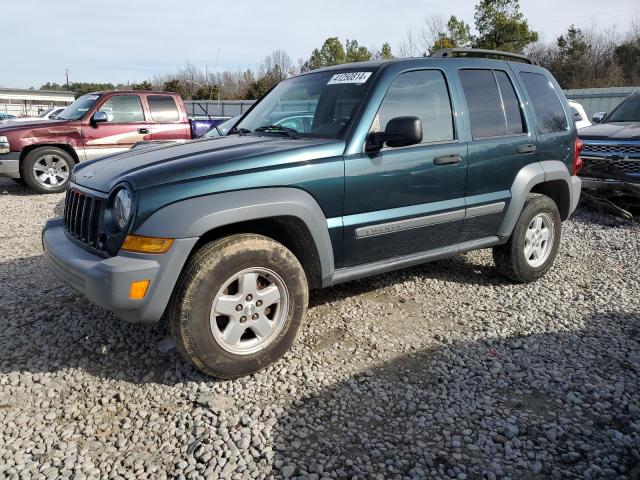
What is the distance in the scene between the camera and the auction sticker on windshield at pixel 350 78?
3.53 meters

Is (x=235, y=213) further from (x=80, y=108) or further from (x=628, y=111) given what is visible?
(x=628, y=111)

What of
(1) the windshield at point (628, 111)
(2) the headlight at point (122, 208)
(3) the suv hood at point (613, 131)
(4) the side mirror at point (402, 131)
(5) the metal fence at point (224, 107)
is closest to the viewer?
(2) the headlight at point (122, 208)

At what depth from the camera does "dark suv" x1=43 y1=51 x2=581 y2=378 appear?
2.68 meters

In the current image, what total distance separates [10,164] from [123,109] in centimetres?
214

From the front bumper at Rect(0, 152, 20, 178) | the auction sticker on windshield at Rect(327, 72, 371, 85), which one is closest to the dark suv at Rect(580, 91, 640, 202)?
the auction sticker on windshield at Rect(327, 72, 371, 85)

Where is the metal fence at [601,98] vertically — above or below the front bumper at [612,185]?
above

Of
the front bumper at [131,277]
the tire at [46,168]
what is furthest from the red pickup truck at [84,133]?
the front bumper at [131,277]

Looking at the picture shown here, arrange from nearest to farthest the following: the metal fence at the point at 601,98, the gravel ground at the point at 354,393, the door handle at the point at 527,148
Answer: the gravel ground at the point at 354,393 < the door handle at the point at 527,148 < the metal fence at the point at 601,98

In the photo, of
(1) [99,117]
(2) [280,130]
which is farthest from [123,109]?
A: (2) [280,130]

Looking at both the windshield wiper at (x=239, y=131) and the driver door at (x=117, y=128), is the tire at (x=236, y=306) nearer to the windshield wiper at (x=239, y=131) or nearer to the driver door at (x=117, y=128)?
the windshield wiper at (x=239, y=131)

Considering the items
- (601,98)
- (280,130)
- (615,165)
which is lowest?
(615,165)

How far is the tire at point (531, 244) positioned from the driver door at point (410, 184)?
0.80 meters

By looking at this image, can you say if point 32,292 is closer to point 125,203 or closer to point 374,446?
point 125,203

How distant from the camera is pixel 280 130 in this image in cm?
367
